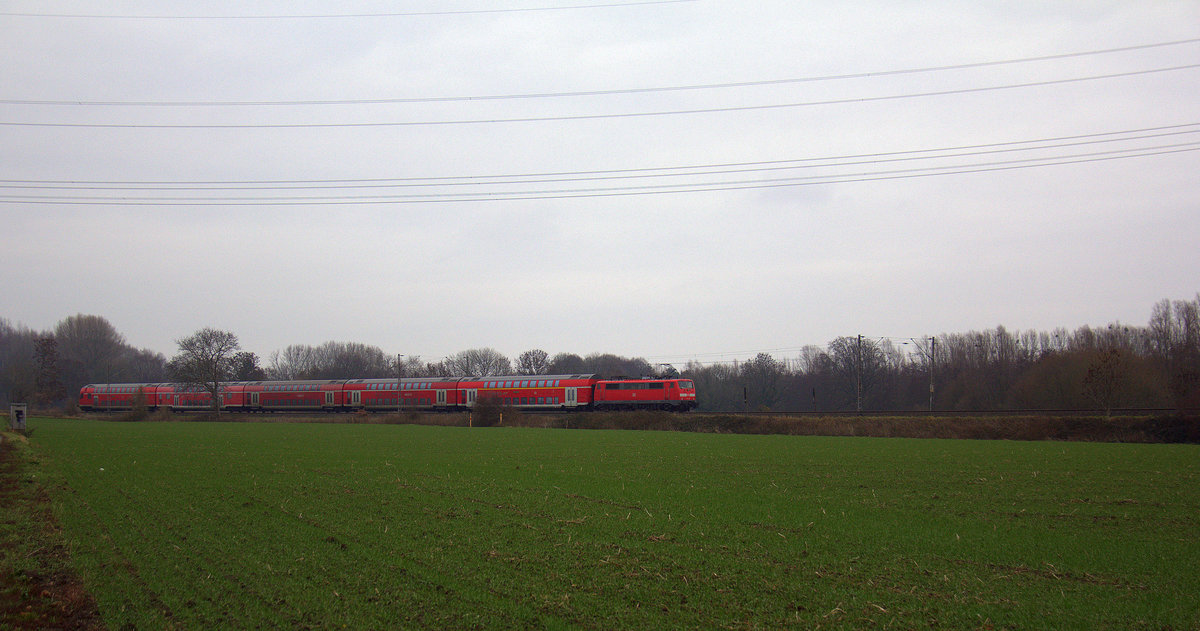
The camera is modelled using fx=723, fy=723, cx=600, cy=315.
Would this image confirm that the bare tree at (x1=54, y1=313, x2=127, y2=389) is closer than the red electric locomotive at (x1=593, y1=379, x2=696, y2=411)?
No

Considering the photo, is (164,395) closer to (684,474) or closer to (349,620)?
(684,474)

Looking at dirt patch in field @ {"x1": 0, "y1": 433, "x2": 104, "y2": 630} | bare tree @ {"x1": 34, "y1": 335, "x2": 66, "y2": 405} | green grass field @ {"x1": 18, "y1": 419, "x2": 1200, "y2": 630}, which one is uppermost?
bare tree @ {"x1": 34, "y1": 335, "x2": 66, "y2": 405}

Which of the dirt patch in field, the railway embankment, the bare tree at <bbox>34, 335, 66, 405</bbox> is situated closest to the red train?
the railway embankment

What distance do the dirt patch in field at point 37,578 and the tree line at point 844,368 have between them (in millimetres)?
50815

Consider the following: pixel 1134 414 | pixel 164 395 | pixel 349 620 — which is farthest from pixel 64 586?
pixel 164 395

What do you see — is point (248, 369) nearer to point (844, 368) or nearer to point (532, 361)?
point (532, 361)

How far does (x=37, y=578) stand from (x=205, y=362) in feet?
243

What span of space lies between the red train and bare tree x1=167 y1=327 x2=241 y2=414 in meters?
3.46

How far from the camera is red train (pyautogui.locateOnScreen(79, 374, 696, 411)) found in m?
63.8

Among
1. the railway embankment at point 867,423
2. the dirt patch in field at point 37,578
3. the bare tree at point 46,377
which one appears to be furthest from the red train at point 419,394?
the dirt patch in field at point 37,578

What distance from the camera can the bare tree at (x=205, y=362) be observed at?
74.8 meters

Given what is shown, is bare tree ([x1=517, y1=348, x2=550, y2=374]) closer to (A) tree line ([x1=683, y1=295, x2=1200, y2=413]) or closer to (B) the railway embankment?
(A) tree line ([x1=683, y1=295, x2=1200, y2=413])

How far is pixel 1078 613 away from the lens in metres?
8.26

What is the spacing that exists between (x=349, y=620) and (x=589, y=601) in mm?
2697
